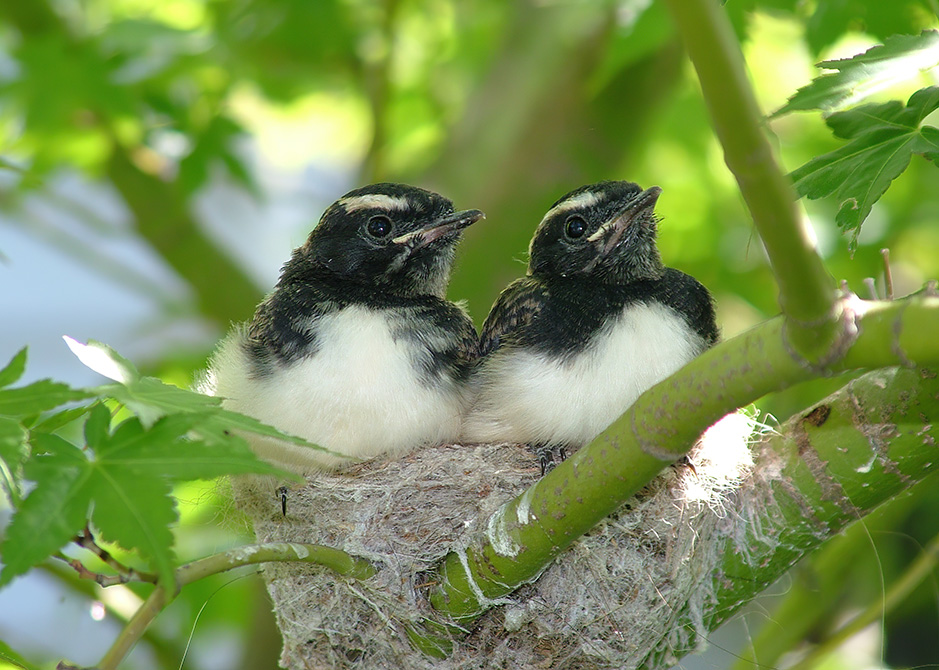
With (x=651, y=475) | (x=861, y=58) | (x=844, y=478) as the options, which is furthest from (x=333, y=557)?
(x=861, y=58)

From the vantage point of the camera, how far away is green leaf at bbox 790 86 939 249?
1923mm

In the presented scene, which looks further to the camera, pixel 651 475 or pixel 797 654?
pixel 797 654

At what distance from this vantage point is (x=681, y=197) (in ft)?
16.0

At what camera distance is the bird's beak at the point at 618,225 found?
2834mm

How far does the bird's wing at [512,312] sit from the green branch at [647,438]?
2.44 feet

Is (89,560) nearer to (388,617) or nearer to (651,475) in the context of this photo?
(388,617)

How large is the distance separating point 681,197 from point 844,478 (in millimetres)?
2821

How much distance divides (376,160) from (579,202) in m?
1.66

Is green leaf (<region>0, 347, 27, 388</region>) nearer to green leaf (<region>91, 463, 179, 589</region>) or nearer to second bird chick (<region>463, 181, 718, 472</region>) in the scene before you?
green leaf (<region>91, 463, 179, 589</region>)

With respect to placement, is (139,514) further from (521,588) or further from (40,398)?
(521,588)

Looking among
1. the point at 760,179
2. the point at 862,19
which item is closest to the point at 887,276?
the point at 760,179

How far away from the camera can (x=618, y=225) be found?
2848 millimetres

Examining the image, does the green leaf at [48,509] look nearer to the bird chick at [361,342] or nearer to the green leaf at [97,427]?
the green leaf at [97,427]

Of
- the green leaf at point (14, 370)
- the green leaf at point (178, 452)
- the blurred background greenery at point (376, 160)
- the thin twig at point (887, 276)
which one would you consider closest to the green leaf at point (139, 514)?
the green leaf at point (178, 452)
